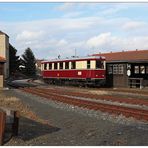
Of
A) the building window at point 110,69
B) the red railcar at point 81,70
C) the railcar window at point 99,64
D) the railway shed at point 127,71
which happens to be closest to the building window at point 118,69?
the railway shed at point 127,71

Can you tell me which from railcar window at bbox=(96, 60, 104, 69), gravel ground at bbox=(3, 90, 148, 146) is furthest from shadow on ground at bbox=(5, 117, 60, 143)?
railcar window at bbox=(96, 60, 104, 69)

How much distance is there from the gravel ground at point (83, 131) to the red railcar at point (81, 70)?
22689 millimetres

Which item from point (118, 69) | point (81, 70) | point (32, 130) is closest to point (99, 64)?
point (81, 70)

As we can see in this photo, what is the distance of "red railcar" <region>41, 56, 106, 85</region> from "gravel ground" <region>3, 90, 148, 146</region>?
22.7 m

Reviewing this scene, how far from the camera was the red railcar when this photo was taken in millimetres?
39250

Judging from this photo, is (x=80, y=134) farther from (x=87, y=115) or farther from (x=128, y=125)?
(x=87, y=115)

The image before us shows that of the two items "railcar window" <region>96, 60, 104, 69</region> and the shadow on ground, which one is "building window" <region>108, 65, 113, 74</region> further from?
the shadow on ground

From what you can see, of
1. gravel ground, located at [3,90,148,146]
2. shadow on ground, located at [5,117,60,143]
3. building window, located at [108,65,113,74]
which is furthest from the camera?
building window, located at [108,65,113,74]

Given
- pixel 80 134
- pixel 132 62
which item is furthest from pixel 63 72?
pixel 80 134

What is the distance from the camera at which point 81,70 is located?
131 ft

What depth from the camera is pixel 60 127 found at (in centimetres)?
1335

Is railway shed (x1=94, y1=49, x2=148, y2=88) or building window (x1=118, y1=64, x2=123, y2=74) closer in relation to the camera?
railway shed (x1=94, y1=49, x2=148, y2=88)

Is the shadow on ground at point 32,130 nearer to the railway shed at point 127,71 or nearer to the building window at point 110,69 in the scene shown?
the railway shed at point 127,71

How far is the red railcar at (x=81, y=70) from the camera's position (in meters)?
39.2
